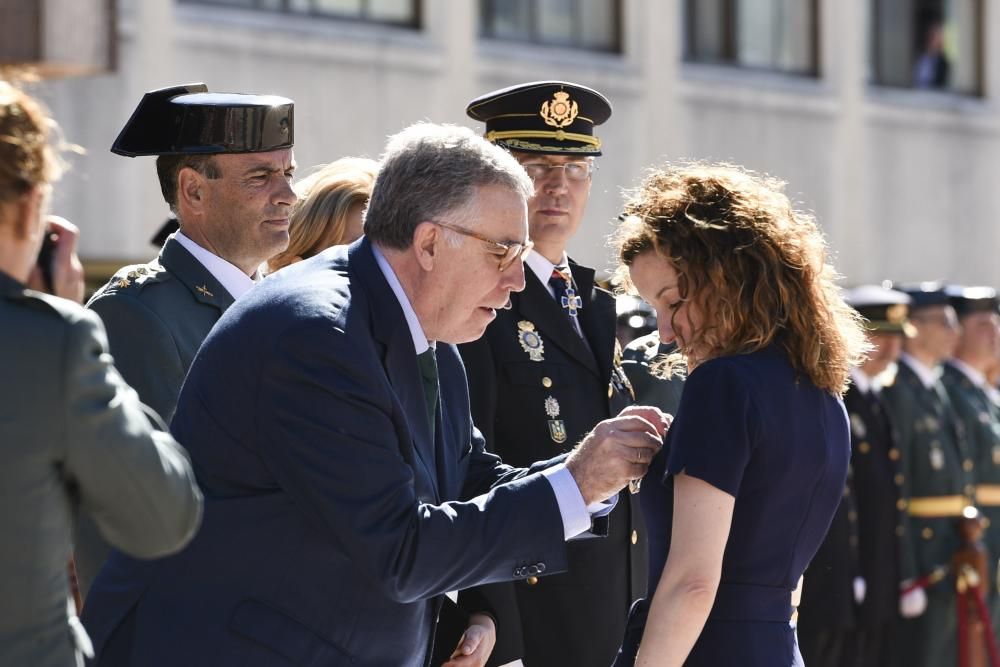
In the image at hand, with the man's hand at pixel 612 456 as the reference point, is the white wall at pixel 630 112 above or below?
above

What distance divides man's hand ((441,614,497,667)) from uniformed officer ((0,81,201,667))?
116 centimetres

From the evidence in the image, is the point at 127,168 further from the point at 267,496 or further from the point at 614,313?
the point at 267,496

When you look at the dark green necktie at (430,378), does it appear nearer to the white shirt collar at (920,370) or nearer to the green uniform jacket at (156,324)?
the green uniform jacket at (156,324)

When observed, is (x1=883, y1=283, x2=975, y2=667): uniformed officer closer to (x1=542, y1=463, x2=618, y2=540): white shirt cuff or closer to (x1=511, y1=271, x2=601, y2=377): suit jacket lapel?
(x1=511, y1=271, x2=601, y2=377): suit jacket lapel

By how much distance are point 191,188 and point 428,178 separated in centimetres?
125

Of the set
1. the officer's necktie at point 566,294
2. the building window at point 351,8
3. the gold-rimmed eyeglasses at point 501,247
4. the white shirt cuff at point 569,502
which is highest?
the building window at point 351,8

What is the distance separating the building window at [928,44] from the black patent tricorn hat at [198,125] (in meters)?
12.0

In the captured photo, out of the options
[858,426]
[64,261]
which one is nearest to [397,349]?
[64,261]

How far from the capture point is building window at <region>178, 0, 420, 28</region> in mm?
10984

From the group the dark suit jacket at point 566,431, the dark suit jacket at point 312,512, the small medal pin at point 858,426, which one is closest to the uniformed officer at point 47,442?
the dark suit jacket at point 312,512

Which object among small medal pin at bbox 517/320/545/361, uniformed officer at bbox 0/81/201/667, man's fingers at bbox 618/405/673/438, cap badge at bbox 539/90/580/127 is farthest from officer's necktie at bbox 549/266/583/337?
uniformed officer at bbox 0/81/201/667

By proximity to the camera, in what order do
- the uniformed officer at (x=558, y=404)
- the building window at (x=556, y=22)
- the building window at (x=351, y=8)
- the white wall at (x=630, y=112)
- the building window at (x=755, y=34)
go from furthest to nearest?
the building window at (x=755, y=34)
the building window at (x=556, y=22)
the building window at (x=351, y=8)
the white wall at (x=630, y=112)
the uniformed officer at (x=558, y=404)

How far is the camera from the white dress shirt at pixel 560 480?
3.08 m

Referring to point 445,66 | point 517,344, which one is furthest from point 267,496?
point 445,66
